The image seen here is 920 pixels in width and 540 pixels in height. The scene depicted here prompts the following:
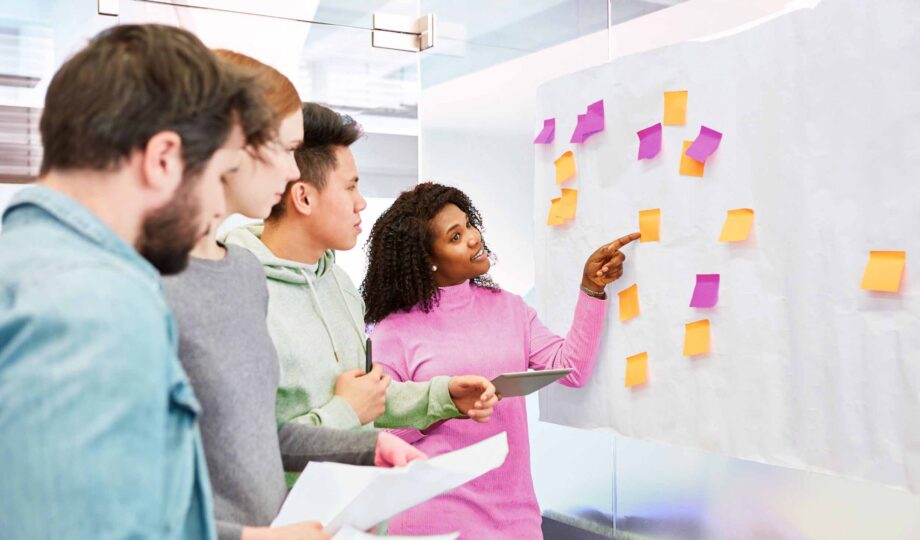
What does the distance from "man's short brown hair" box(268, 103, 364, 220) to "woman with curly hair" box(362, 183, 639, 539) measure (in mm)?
613

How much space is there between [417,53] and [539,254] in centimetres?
90

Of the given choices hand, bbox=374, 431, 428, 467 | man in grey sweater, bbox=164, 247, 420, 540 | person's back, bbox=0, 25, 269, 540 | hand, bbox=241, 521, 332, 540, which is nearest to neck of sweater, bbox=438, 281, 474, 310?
hand, bbox=374, 431, 428, 467

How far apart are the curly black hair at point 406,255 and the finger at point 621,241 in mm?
346

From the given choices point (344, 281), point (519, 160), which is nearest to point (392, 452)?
point (344, 281)

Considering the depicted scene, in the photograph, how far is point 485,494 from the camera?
2227mm

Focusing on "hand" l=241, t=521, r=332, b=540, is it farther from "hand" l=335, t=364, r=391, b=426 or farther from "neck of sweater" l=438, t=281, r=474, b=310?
"neck of sweater" l=438, t=281, r=474, b=310

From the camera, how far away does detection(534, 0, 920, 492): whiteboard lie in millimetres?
1649

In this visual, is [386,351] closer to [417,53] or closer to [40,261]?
[417,53]

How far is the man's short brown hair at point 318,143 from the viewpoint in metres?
1.80

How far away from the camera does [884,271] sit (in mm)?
1652

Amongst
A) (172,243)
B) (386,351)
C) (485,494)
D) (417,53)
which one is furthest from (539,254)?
(172,243)

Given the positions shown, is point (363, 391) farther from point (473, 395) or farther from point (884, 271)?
point (884, 271)

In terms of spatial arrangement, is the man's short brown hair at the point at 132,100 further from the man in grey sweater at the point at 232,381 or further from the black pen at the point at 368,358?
the black pen at the point at 368,358

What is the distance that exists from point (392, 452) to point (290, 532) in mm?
359
